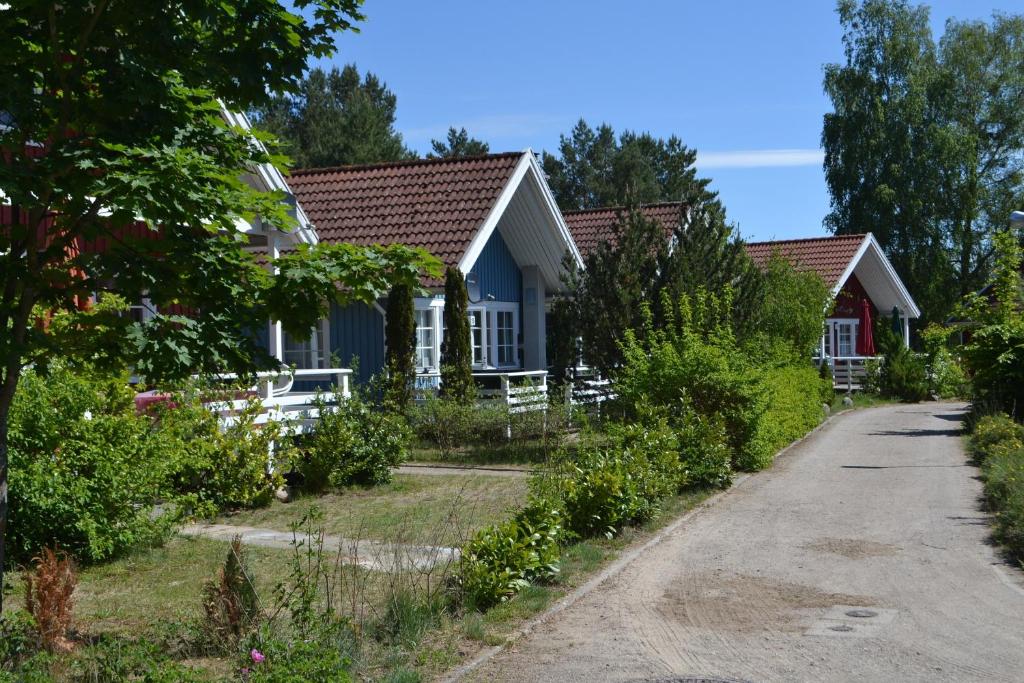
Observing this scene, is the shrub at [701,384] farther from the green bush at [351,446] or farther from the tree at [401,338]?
the tree at [401,338]

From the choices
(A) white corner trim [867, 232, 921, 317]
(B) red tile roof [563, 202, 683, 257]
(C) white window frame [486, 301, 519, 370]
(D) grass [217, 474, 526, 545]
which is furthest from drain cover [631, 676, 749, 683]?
(A) white corner trim [867, 232, 921, 317]

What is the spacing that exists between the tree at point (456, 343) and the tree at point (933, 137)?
33512 mm

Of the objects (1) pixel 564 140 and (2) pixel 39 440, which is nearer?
(2) pixel 39 440

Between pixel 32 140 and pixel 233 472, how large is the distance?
21.7ft

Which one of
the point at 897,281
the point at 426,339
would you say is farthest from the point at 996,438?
the point at 897,281

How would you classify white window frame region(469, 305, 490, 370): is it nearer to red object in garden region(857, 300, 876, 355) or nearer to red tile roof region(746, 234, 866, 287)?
red tile roof region(746, 234, 866, 287)

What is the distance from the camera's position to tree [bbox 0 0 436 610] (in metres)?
5.87

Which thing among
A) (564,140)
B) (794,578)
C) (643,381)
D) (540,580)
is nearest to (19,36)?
(540,580)

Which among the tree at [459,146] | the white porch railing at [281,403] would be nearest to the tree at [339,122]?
the tree at [459,146]

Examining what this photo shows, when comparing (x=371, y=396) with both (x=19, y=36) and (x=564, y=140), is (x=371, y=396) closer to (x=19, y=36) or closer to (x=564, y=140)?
(x=19, y=36)

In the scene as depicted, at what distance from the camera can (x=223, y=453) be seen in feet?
41.2

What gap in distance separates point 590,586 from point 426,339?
1310 centimetres

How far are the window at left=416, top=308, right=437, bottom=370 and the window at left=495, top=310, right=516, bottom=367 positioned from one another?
3025mm

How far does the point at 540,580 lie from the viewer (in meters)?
9.12
